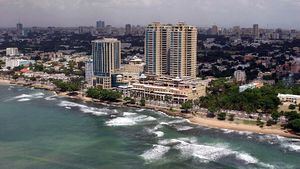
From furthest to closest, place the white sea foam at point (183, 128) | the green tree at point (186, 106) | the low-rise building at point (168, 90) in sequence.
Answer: the low-rise building at point (168, 90) < the green tree at point (186, 106) < the white sea foam at point (183, 128)

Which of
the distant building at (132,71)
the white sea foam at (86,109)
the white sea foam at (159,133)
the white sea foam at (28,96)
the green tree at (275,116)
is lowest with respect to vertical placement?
the white sea foam at (159,133)

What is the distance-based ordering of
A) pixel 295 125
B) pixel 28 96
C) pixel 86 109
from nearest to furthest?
pixel 295 125
pixel 86 109
pixel 28 96

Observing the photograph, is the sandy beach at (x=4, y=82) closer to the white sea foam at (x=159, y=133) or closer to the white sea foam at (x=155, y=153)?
the white sea foam at (x=159, y=133)

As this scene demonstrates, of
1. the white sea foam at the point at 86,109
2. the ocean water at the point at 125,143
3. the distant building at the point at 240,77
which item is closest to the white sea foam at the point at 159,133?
the ocean water at the point at 125,143

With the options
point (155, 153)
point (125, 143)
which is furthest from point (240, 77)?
point (155, 153)

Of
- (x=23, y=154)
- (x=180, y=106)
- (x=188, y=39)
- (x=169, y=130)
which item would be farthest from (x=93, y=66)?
(x=23, y=154)

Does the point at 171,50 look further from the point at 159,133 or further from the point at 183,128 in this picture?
the point at 159,133
